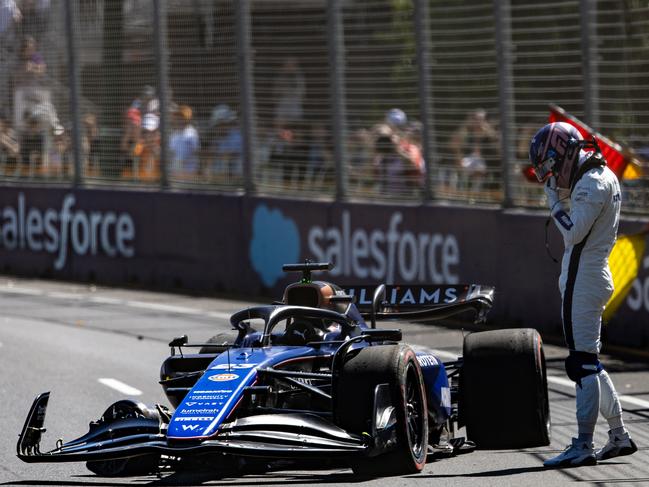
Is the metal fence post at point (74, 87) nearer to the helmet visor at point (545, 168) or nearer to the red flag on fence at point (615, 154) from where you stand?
the red flag on fence at point (615, 154)

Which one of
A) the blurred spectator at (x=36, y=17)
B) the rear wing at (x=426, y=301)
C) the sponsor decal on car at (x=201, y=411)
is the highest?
the blurred spectator at (x=36, y=17)

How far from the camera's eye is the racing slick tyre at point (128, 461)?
7492mm

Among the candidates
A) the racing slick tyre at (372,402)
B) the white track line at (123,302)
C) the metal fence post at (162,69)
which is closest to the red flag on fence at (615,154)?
the white track line at (123,302)

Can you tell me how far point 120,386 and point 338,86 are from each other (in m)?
6.11

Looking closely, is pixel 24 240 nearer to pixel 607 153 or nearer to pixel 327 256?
pixel 327 256

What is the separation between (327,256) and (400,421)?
8825 millimetres

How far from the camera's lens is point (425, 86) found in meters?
15.0

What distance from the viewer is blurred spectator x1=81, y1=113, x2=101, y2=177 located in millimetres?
19531

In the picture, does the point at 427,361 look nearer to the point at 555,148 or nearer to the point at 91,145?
the point at 555,148

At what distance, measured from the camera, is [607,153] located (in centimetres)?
1261

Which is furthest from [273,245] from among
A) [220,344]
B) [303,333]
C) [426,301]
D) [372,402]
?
[372,402]

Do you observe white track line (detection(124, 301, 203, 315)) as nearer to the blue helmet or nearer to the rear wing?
the rear wing

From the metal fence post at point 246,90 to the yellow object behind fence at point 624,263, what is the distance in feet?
20.2

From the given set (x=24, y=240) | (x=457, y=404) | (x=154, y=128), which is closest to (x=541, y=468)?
(x=457, y=404)
